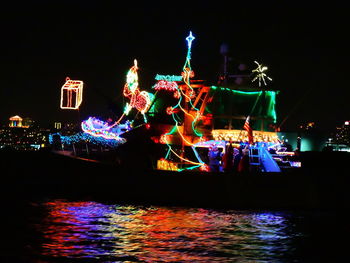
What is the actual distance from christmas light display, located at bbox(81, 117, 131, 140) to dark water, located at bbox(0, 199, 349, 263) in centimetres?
626

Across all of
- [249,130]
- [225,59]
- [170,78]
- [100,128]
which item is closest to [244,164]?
[249,130]

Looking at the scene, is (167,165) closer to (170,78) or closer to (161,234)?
(170,78)

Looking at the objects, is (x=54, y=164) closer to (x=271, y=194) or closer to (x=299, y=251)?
(x=271, y=194)

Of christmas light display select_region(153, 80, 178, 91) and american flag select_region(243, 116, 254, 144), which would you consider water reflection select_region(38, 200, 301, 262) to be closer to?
american flag select_region(243, 116, 254, 144)

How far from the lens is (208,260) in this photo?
1142cm

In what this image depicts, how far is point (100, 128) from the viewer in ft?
83.8

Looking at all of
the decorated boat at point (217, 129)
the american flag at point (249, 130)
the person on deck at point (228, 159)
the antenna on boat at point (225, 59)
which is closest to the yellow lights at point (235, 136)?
the decorated boat at point (217, 129)

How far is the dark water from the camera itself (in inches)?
463

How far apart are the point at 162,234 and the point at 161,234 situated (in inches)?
1.0

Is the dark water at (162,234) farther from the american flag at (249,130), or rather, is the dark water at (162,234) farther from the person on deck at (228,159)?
the american flag at (249,130)

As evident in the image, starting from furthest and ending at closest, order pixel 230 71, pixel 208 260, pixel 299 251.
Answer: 1. pixel 230 71
2. pixel 299 251
3. pixel 208 260

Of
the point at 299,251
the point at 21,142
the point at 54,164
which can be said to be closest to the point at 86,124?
the point at 54,164

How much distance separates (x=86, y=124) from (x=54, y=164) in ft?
11.4

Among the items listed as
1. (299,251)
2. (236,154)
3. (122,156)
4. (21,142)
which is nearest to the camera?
(299,251)
